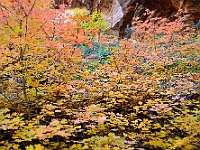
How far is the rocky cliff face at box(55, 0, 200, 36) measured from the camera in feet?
35.1

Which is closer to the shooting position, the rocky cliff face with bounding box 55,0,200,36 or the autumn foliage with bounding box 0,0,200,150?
the autumn foliage with bounding box 0,0,200,150

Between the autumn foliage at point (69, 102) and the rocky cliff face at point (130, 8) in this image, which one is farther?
the rocky cliff face at point (130, 8)

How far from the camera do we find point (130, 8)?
39.1 ft

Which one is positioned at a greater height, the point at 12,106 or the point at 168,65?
the point at 168,65

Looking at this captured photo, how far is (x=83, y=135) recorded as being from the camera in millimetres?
2748

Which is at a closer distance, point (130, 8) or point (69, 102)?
point (69, 102)

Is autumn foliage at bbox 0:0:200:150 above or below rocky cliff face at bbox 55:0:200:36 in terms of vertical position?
below

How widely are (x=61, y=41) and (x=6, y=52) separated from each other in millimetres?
1466

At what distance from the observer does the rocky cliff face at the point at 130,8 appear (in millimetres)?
10695

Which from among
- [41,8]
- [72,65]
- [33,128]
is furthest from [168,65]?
[33,128]

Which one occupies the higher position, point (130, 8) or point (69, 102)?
point (130, 8)

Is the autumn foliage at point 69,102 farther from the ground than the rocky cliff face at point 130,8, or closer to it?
closer to it

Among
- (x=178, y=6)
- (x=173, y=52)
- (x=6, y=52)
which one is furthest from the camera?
(x=178, y=6)

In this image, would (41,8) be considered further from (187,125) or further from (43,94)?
(187,125)
